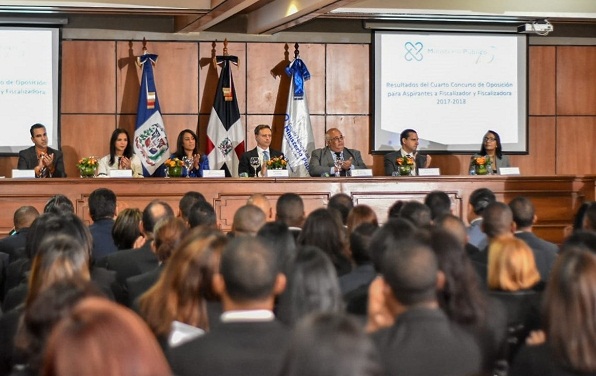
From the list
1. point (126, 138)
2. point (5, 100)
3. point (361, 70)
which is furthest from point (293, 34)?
point (5, 100)

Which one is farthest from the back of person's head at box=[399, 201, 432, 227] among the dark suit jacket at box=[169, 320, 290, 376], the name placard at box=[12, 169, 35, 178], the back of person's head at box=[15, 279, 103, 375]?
the name placard at box=[12, 169, 35, 178]

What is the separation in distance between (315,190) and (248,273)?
21.9 feet

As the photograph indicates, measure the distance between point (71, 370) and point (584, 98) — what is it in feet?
37.8

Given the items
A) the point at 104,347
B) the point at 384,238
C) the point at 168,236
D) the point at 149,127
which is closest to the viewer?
the point at 104,347

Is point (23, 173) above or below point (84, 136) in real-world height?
below

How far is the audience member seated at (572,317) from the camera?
2.55 meters

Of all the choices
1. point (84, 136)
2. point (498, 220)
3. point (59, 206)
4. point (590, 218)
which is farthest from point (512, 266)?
point (84, 136)

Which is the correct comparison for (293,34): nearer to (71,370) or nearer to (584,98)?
(584,98)

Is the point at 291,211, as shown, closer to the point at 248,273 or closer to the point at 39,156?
the point at 248,273

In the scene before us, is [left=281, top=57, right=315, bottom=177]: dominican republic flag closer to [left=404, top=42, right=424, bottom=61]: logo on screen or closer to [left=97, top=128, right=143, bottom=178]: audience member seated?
[left=404, top=42, right=424, bottom=61]: logo on screen

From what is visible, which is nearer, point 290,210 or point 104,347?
point 104,347

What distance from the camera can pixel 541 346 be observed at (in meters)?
2.80

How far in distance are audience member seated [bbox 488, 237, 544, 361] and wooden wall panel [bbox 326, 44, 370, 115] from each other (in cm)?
808

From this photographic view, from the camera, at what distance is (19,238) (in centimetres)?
596
